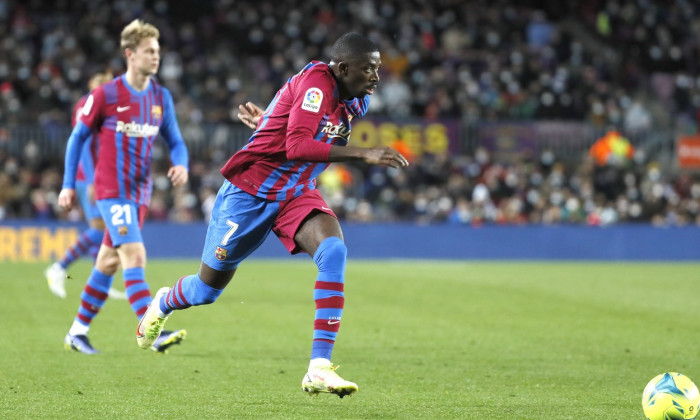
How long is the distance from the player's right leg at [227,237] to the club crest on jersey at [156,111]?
6.40 ft

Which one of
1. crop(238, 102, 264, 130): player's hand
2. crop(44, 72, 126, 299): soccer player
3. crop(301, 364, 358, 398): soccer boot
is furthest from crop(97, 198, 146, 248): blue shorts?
crop(301, 364, 358, 398): soccer boot

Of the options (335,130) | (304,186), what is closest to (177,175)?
(304,186)

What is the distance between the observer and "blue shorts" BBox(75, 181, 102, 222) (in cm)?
1027

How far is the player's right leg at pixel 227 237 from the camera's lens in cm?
616

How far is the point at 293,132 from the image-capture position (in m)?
5.68

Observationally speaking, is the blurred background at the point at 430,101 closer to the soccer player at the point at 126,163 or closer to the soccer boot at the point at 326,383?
the soccer player at the point at 126,163

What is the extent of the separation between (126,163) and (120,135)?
0.72 feet

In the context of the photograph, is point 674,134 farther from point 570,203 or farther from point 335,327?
point 335,327

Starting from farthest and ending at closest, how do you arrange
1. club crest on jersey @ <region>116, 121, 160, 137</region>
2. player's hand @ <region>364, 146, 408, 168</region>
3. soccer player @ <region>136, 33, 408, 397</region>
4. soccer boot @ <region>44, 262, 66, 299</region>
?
1. soccer boot @ <region>44, 262, 66, 299</region>
2. club crest on jersey @ <region>116, 121, 160, 137</region>
3. soccer player @ <region>136, 33, 408, 397</region>
4. player's hand @ <region>364, 146, 408, 168</region>

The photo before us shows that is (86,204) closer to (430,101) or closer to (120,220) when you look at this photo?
A: (120,220)

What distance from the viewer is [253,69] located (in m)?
26.5

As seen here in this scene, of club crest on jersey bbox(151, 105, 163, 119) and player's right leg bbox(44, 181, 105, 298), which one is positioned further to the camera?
player's right leg bbox(44, 181, 105, 298)

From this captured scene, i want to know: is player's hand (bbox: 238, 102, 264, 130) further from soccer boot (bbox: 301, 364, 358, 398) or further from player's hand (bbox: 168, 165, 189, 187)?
soccer boot (bbox: 301, 364, 358, 398)

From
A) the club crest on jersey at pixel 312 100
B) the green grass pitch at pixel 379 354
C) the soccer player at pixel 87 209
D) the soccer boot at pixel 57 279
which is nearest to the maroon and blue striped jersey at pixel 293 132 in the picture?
the club crest on jersey at pixel 312 100
